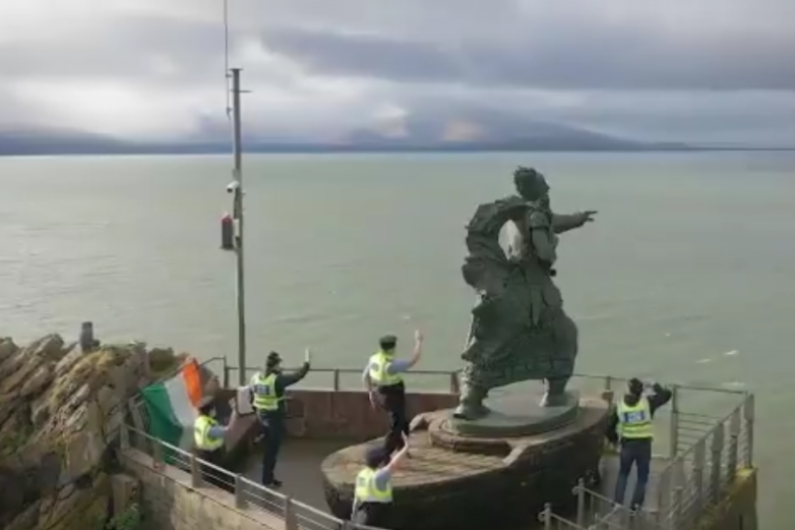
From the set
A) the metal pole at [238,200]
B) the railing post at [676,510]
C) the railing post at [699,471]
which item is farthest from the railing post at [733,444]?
the metal pole at [238,200]

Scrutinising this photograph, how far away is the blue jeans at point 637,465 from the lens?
44.9 ft

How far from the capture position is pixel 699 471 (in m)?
14.3

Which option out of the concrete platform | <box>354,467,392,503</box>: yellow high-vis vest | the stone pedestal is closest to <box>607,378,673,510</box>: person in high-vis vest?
the concrete platform

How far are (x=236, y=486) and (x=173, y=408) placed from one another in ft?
10.1

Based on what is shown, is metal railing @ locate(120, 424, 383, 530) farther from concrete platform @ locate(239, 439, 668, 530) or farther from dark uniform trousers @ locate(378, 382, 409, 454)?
dark uniform trousers @ locate(378, 382, 409, 454)

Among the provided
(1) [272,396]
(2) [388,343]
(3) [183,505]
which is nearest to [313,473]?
(1) [272,396]

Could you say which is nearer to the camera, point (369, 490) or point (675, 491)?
point (369, 490)

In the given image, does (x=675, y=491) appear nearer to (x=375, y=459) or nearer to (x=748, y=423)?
(x=748, y=423)

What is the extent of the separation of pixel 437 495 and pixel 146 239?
59662mm

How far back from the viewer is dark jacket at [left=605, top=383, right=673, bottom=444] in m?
13.5

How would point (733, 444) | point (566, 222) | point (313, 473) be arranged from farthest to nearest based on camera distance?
point (313, 473), point (733, 444), point (566, 222)

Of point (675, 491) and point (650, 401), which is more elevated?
point (650, 401)

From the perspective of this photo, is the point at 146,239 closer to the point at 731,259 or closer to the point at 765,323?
the point at 731,259

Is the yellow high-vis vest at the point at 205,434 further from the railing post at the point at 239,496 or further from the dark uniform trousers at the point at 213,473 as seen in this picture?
the railing post at the point at 239,496
